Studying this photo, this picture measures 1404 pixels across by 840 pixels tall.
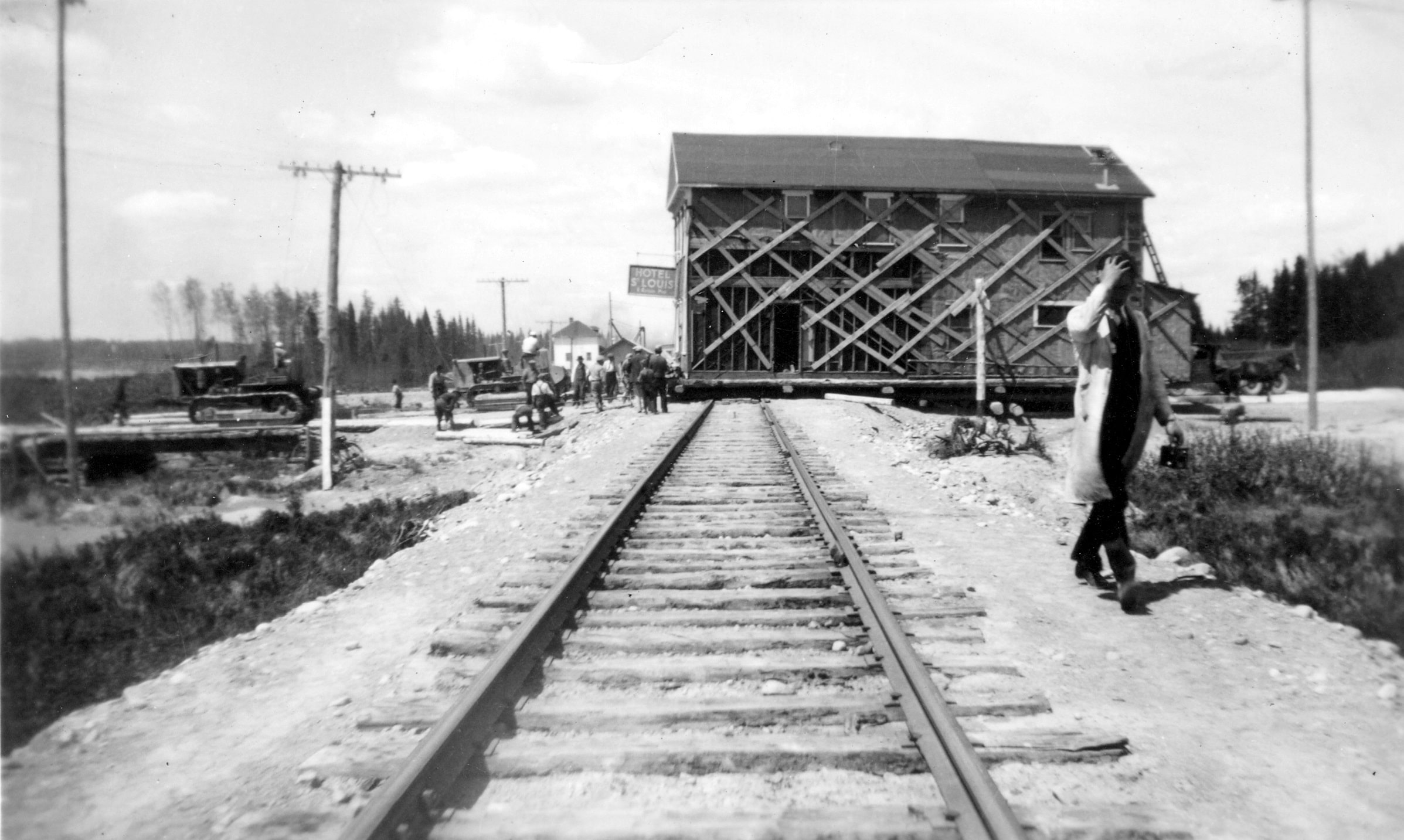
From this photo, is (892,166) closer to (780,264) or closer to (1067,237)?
(780,264)

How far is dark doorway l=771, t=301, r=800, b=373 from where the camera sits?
1177 inches

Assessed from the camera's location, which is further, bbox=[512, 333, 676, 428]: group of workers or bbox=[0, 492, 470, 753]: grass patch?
bbox=[512, 333, 676, 428]: group of workers

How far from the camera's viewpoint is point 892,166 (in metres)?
31.7

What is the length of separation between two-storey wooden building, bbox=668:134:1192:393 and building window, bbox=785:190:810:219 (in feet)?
0.19

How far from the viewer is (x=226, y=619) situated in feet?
24.6

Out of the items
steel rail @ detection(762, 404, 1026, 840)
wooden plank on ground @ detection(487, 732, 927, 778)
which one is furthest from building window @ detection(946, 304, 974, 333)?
wooden plank on ground @ detection(487, 732, 927, 778)

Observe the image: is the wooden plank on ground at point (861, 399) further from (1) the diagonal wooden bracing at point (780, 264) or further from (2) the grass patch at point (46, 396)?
(2) the grass patch at point (46, 396)

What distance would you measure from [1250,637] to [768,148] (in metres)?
29.6

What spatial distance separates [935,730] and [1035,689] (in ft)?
Answer: 2.94

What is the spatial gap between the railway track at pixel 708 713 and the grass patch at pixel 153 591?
6.84 feet

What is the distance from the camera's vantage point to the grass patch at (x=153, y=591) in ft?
16.8

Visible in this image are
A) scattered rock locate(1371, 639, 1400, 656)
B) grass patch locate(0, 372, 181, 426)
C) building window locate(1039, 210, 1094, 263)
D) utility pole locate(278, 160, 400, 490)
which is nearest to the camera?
grass patch locate(0, 372, 181, 426)

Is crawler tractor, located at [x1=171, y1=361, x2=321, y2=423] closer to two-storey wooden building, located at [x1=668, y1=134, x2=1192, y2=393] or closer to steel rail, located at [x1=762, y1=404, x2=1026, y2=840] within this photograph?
two-storey wooden building, located at [x1=668, y1=134, x2=1192, y2=393]

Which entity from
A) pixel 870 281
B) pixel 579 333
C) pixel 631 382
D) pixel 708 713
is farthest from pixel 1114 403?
pixel 579 333
